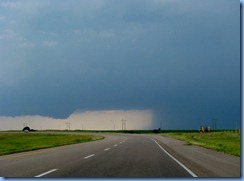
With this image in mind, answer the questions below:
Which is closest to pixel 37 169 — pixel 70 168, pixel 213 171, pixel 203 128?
pixel 70 168

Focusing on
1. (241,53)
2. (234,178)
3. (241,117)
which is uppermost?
(241,53)

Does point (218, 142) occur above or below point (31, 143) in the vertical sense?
below

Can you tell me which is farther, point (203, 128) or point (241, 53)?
point (203, 128)

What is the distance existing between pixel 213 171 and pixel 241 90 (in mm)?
3104

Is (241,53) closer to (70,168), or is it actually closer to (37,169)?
(70,168)

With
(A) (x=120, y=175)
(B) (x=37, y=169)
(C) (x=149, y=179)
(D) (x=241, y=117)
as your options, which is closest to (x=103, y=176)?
(A) (x=120, y=175)

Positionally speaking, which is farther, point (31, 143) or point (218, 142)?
point (218, 142)

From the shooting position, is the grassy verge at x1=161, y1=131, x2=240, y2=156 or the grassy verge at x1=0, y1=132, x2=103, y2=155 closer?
the grassy verge at x1=161, y1=131, x2=240, y2=156

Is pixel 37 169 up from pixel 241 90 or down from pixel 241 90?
down

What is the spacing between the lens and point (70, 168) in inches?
623

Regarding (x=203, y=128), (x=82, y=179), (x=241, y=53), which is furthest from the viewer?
(x=203, y=128)

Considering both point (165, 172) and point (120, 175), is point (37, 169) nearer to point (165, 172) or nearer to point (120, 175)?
point (120, 175)

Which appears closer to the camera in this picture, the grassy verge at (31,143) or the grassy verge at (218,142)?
the grassy verge at (218,142)

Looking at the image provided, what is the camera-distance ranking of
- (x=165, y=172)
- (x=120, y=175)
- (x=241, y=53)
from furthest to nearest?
(x=241, y=53) < (x=165, y=172) < (x=120, y=175)
